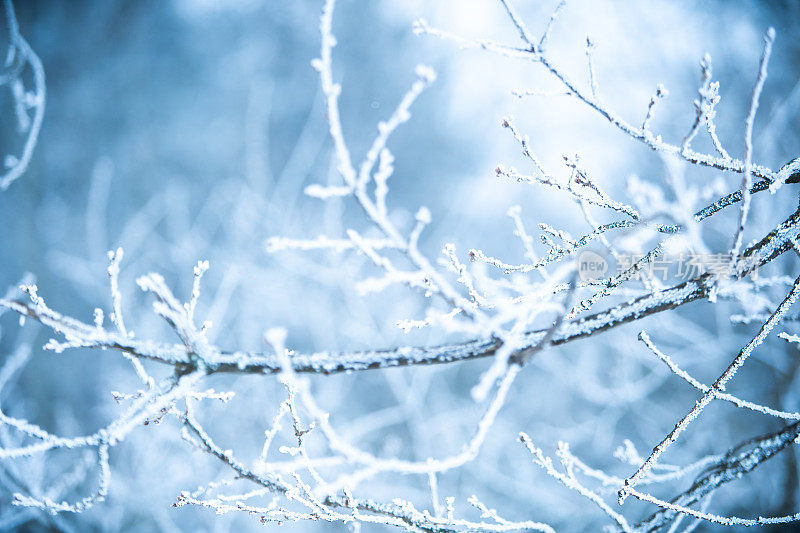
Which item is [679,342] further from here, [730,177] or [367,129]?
[367,129]

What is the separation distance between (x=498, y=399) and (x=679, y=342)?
652 centimetres

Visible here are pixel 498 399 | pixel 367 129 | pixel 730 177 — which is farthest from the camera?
pixel 367 129

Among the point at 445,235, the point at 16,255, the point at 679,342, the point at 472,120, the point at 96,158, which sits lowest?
the point at 679,342

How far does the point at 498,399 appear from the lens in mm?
1049

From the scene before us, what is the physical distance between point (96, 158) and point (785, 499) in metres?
10.5

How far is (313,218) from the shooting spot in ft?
23.6

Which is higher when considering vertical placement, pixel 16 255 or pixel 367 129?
pixel 367 129

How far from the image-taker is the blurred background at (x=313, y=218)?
495 centimetres

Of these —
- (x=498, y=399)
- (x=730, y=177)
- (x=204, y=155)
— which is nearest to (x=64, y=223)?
(x=204, y=155)

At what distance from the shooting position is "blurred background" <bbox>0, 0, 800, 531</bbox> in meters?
4.95

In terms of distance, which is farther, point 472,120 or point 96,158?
point 472,120

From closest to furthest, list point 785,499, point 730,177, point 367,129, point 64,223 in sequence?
point 785,499
point 730,177
point 64,223
point 367,129

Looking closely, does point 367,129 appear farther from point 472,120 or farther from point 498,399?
point 498,399

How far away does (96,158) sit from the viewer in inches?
296
